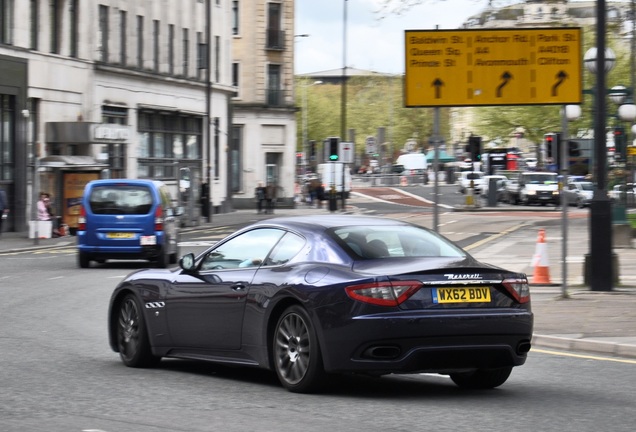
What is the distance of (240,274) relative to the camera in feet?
34.1

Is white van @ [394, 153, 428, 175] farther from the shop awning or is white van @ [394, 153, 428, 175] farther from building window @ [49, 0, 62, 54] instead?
the shop awning

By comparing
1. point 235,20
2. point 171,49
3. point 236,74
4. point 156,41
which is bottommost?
point 171,49

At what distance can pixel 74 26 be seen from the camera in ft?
163

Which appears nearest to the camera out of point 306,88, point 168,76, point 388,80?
point 168,76

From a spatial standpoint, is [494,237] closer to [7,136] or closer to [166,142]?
[7,136]

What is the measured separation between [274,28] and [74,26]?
30.0 metres

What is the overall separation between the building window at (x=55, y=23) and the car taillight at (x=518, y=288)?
39.5m

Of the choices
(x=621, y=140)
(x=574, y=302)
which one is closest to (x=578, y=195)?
(x=621, y=140)

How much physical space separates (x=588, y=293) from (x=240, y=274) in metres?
9.63

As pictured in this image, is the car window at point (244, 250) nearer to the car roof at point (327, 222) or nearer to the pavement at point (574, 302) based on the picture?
the car roof at point (327, 222)

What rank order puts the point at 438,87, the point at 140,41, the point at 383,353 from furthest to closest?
1. the point at 140,41
2. the point at 438,87
3. the point at 383,353

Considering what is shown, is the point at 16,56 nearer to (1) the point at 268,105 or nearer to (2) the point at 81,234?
(2) the point at 81,234

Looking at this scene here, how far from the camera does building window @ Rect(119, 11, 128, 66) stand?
54375 mm

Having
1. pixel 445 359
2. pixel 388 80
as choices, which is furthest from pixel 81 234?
pixel 388 80
